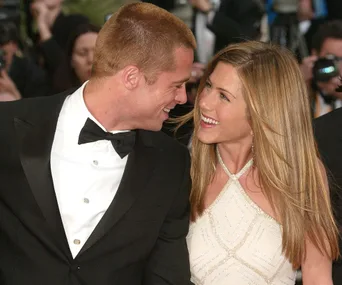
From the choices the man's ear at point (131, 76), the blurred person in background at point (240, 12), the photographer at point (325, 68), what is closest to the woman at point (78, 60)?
the blurred person in background at point (240, 12)

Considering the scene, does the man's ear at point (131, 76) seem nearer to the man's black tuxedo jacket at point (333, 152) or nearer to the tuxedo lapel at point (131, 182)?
the tuxedo lapel at point (131, 182)

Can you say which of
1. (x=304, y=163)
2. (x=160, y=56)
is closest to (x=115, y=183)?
(x=160, y=56)

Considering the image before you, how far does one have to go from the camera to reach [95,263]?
2957mm

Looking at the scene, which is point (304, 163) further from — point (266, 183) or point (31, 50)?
point (31, 50)

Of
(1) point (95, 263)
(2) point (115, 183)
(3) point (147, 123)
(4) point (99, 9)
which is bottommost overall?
(4) point (99, 9)

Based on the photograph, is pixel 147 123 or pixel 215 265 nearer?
pixel 147 123

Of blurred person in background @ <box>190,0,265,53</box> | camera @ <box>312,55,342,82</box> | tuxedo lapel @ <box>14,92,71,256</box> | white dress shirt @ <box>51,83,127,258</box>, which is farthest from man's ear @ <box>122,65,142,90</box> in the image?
blurred person in background @ <box>190,0,265,53</box>

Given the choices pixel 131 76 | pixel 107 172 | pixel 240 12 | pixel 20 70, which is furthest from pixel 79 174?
pixel 20 70

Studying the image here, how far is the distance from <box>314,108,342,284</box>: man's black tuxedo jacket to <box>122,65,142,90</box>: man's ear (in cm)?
100

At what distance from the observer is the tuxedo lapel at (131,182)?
2916mm

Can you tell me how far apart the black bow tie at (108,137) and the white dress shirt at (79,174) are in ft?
0.13

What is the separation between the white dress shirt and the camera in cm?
293

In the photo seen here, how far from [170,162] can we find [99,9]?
3669 mm

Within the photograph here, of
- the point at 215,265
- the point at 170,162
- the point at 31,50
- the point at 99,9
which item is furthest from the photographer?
the point at 31,50
